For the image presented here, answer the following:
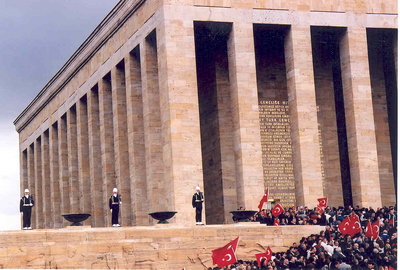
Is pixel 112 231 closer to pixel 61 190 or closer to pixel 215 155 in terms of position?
pixel 215 155

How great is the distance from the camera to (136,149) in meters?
53.0

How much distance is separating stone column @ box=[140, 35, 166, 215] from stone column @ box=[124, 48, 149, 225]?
179cm

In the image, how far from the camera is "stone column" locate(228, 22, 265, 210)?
47188 mm

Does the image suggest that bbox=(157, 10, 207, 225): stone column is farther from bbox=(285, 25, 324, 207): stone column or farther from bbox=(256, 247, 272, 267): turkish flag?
bbox=(256, 247, 272, 267): turkish flag

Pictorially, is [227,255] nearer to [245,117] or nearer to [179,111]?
[179,111]

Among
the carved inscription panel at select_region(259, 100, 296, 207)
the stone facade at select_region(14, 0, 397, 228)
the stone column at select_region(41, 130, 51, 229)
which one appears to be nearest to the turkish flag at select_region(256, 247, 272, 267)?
the stone facade at select_region(14, 0, 397, 228)

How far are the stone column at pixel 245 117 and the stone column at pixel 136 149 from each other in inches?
268

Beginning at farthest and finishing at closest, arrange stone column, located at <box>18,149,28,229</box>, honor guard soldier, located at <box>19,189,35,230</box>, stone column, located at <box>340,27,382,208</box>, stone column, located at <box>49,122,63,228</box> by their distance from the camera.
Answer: stone column, located at <box>18,149,28,229</box> → stone column, located at <box>49,122,63,228</box> → stone column, located at <box>340,27,382,208</box> → honor guard soldier, located at <box>19,189,35,230</box>

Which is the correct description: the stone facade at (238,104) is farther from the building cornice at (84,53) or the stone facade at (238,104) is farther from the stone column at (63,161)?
the stone column at (63,161)

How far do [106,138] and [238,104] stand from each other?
1336cm

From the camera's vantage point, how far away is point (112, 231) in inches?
1421

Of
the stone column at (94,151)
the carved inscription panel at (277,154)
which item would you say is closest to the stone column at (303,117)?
the carved inscription panel at (277,154)

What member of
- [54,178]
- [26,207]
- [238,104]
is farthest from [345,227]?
[54,178]

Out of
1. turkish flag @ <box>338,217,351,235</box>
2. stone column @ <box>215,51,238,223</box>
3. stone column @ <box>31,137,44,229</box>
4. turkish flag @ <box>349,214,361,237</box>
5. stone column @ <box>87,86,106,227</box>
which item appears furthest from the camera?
stone column @ <box>31,137,44,229</box>
